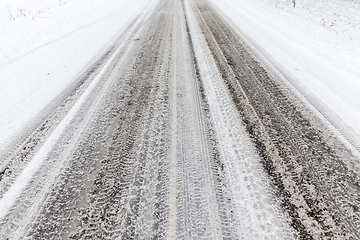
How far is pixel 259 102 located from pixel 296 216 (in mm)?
1783

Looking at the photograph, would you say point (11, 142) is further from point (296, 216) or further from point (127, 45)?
point (127, 45)

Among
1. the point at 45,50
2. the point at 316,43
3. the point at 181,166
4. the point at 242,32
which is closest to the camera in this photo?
the point at 181,166

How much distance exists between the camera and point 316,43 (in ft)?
17.7

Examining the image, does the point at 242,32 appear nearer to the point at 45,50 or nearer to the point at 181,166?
the point at 181,166

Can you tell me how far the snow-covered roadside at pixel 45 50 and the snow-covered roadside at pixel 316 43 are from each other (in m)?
4.50

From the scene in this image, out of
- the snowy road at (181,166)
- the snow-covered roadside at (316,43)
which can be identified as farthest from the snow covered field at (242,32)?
the snowy road at (181,166)

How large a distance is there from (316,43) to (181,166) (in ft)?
19.4

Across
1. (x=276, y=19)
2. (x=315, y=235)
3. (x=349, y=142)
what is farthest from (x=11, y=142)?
(x=276, y=19)

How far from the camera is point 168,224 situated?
152 centimetres

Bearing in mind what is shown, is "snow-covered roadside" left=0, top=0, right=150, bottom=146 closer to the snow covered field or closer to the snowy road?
the snow covered field

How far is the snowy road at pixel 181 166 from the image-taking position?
1.53 m

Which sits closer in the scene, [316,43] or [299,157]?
[299,157]

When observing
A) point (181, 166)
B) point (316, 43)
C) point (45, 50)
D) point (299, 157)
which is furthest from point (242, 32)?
Result: point (45, 50)

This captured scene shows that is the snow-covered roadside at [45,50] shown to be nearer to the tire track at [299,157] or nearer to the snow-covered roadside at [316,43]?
the tire track at [299,157]
